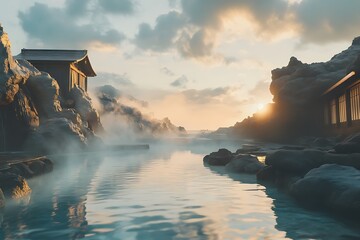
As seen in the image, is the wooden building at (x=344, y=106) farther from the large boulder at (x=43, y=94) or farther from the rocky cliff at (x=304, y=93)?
the large boulder at (x=43, y=94)

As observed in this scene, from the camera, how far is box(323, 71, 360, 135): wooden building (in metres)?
21.5

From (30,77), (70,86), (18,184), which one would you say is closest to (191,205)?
(18,184)

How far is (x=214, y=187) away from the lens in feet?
39.4

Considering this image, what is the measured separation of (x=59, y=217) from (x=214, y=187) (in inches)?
227

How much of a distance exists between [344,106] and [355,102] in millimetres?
2450

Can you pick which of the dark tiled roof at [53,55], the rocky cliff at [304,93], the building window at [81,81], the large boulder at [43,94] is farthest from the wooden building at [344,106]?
the building window at [81,81]

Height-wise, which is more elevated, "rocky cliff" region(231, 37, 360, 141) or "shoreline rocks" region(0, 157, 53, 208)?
"rocky cliff" region(231, 37, 360, 141)

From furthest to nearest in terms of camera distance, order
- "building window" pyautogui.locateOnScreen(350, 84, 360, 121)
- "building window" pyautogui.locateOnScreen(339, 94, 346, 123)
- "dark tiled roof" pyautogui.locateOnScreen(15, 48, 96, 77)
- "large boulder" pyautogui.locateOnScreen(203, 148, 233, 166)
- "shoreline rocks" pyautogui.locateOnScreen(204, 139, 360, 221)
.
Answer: "dark tiled roof" pyautogui.locateOnScreen(15, 48, 96, 77)
"building window" pyautogui.locateOnScreen(339, 94, 346, 123)
"building window" pyautogui.locateOnScreen(350, 84, 360, 121)
"large boulder" pyautogui.locateOnScreen(203, 148, 233, 166)
"shoreline rocks" pyautogui.locateOnScreen(204, 139, 360, 221)

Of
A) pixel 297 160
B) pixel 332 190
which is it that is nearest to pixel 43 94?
pixel 297 160

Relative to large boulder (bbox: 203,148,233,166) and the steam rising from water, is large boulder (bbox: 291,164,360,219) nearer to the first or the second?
large boulder (bbox: 203,148,233,166)

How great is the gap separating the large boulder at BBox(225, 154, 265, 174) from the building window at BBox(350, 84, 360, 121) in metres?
9.18

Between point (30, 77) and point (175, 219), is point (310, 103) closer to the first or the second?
point (30, 77)

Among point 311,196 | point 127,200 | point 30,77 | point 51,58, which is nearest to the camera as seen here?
point 311,196

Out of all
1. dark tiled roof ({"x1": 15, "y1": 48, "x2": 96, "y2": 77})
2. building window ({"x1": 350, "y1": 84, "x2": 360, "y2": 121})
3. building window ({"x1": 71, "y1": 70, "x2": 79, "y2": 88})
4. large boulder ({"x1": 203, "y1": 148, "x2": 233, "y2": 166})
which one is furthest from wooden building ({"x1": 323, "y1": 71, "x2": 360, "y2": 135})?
building window ({"x1": 71, "y1": 70, "x2": 79, "y2": 88})
